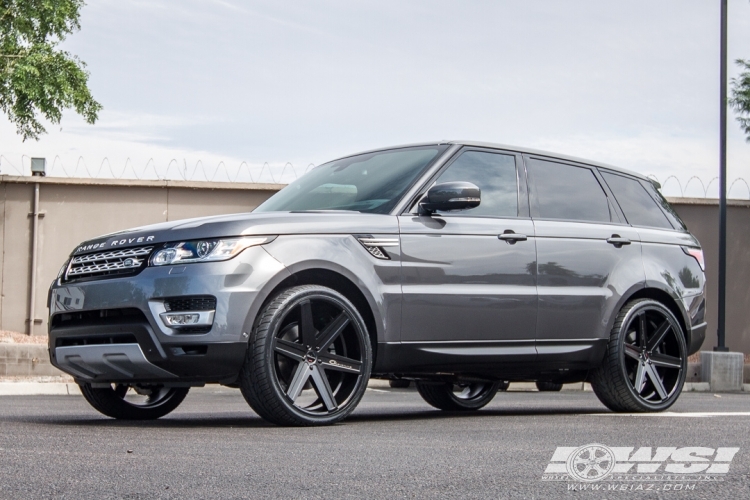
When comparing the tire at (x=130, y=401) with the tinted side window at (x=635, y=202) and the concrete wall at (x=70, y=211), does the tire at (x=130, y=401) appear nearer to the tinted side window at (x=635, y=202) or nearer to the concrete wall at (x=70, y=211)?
the tinted side window at (x=635, y=202)

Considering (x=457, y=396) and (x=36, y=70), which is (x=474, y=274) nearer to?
(x=457, y=396)

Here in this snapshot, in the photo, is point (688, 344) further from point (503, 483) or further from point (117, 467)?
point (117, 467)

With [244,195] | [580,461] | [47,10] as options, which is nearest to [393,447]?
[580,461]

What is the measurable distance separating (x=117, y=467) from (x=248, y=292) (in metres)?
1.79

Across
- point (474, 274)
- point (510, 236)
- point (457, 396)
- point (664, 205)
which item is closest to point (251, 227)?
point (474, 274)

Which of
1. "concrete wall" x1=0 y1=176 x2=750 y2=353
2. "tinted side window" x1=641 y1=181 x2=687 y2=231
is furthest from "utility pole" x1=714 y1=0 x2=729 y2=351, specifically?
"tinted side window" x1=641 y1=181 x2=687 y2=231

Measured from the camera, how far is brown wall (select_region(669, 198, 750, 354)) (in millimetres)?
20984

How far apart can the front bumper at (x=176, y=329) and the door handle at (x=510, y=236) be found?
1766mm

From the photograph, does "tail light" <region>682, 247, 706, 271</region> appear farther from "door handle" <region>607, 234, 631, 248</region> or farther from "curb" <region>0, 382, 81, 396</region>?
"curb" <region>0, 382, 81, 396</region>

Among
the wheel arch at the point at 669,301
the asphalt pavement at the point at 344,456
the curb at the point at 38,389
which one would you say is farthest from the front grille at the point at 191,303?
the curb at the point at 38,389

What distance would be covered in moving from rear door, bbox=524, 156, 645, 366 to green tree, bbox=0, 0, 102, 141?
13671mm

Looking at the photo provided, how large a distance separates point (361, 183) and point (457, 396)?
2.49 meters

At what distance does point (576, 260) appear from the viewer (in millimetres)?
7477

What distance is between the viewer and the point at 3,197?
19250mm
